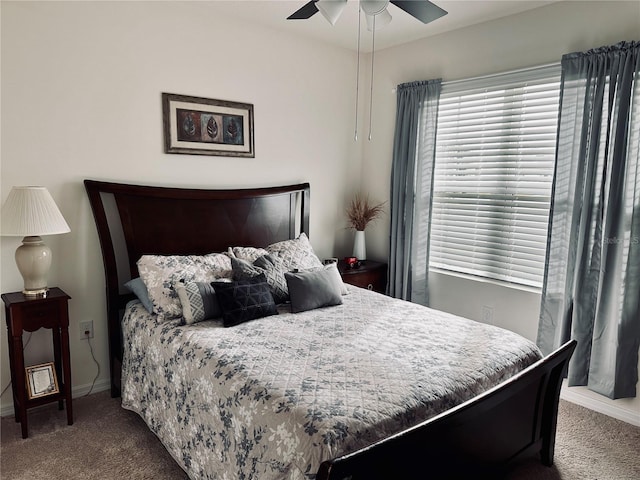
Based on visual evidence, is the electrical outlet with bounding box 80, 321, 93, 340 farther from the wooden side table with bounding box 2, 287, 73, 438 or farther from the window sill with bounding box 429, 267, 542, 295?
the window sill with bounding box 429, 267, 542, 295

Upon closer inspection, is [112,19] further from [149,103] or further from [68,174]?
[68,174]

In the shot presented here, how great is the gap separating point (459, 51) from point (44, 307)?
3.48 meters

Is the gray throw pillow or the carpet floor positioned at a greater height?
the gray throw pillow

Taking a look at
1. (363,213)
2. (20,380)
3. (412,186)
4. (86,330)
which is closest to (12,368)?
(20,380)

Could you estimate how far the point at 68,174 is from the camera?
2.93 meters

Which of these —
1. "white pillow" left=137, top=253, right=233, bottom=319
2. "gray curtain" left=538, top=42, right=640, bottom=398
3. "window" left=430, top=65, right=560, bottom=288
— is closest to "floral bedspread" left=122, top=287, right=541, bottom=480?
"white pillow" left=137, top=253, right=233, bottom=319

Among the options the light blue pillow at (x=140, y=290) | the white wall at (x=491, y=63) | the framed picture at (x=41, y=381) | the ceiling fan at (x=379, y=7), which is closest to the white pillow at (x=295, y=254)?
the light blue pillow at (x=140, y=290)

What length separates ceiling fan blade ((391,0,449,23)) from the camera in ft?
6.91

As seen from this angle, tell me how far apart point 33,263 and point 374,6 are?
7.52ft

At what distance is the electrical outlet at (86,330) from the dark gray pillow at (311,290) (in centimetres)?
138

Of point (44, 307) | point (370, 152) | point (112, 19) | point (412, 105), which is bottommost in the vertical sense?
point (44, 307)

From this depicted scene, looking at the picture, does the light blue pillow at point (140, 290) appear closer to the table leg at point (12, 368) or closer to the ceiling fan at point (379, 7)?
the table leg at point (12, 368)

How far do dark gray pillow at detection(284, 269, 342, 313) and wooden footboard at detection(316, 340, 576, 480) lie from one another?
1.33m

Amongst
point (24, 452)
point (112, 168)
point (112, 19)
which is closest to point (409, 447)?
point (24, 452)
